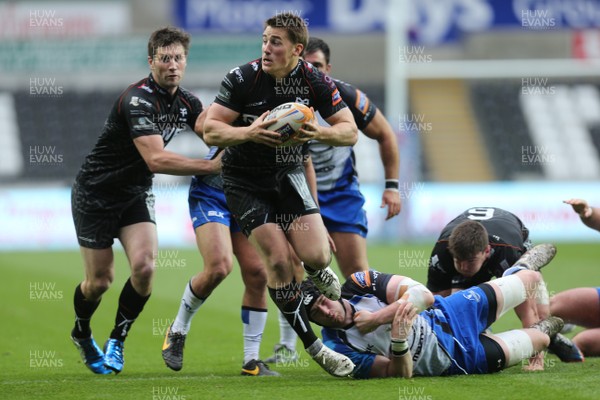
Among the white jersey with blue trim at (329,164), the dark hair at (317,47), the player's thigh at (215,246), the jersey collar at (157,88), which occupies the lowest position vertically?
the player's thigh at (215,246)

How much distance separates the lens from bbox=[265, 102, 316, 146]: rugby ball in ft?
20.2

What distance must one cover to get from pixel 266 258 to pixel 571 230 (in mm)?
16684

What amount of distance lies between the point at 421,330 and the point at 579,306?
191cm

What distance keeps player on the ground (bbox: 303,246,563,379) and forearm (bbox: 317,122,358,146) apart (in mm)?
896

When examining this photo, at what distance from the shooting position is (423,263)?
15.8 meters

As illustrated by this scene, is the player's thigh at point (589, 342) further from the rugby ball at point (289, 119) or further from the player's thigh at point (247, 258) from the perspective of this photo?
the rugby ball at point (289, 119)

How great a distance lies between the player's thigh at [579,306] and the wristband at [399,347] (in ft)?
6.59

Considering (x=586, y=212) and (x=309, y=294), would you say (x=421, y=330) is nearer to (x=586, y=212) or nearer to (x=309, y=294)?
(x=309, y=294)

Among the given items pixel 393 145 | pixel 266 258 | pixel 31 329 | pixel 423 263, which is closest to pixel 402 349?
pixel 266 258

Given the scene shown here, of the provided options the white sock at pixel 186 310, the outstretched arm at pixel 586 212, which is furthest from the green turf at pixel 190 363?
the outstretched arm at pixel 586 212

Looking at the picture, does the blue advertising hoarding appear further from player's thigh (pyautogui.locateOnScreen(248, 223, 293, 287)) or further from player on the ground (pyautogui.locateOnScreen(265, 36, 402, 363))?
player's thigh (pyautogui.locateOnScreen(248, 223, 293, 287))

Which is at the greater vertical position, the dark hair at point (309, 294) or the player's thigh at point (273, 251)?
the player's thigh at point (273, 251)

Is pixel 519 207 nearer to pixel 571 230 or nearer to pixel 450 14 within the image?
pixel 571 230

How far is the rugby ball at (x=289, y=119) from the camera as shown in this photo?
6164 millimetres
